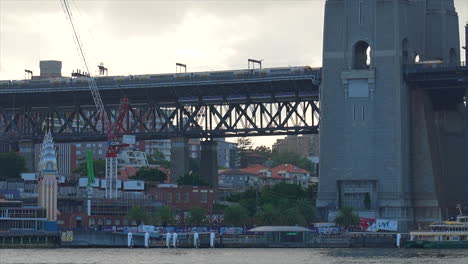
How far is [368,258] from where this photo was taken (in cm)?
18612

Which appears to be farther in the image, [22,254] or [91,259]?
[22,254]

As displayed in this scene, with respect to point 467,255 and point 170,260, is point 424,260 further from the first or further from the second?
point 170,260

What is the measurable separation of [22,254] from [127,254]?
44.2 ft

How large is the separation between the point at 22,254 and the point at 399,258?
160 feet

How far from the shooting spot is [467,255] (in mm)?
193125

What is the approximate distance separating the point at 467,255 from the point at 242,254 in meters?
28.6

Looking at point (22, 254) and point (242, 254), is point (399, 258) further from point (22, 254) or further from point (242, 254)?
point (22, 254)

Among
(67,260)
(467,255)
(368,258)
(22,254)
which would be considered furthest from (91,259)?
(467,255)

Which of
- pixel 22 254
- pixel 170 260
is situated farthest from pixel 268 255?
pixel 22 254

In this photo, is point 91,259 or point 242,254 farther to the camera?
point 242,254

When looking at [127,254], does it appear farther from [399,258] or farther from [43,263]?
[399,258]

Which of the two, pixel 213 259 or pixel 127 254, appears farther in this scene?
pixel 127 254

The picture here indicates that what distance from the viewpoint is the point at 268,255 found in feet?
636

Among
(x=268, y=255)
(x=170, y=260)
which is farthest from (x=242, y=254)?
(x=170, y=260)
